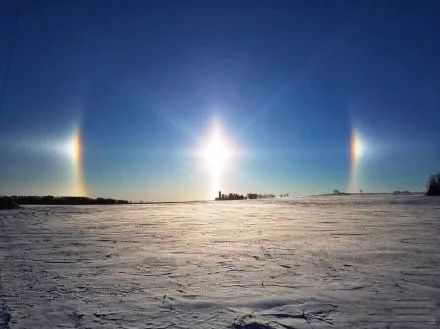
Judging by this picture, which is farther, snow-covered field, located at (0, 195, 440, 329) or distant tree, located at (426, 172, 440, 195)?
distant tree, located at (426, 172, 440, 195)

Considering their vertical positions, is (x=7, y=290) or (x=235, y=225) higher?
(x=235, y=225)

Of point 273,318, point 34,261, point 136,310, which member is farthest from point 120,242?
point 273,318

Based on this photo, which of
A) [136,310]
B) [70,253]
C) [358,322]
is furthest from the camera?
[70,253]

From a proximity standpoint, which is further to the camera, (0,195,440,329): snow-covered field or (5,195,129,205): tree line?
(5,195,129,205): tree line

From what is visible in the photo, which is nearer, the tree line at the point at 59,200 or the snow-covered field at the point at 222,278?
the snow-covered field at the point at 222,278

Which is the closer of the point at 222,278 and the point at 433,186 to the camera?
the point at 222,278

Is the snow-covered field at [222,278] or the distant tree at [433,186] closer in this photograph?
the snow-covered field at [222,278]

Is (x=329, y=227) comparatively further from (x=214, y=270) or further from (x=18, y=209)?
(x=18, y=209)

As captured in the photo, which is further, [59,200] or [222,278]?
[59,200]
